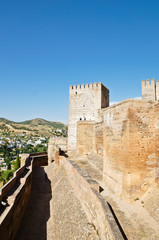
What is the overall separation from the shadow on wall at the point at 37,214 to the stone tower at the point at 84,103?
24.1ft

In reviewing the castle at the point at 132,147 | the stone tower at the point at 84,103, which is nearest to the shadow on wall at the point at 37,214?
the castle at the point at 132,147

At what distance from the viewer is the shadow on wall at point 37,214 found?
7379mm

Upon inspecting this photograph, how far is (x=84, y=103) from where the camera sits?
19.9 m

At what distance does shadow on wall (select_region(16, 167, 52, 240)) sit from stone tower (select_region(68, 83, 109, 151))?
734 centimetres

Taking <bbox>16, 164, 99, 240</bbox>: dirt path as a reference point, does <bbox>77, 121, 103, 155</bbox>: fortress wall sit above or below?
above

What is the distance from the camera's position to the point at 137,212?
574 cm

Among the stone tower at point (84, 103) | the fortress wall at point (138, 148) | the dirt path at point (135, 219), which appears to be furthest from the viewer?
the stone tower at point (84, 103)

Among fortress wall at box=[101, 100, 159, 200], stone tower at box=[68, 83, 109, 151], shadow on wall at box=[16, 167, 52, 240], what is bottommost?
shadow on wall at box=[16, 167, 52, 240]

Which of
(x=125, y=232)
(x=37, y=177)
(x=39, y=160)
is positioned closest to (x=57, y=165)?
(x=37, y=177)

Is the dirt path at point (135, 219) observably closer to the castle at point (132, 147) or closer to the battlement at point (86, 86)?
the castle at point (132, 147)

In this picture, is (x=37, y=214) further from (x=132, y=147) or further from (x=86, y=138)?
(x=86, y=138)

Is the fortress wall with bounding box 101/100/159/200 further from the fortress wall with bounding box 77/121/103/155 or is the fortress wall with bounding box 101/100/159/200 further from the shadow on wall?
the fortress wall with bounding box 77/121/103/155

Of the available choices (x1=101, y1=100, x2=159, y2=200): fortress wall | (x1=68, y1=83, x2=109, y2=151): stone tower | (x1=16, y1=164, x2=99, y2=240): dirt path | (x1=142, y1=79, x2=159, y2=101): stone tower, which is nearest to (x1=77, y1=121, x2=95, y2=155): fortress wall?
(x1=68, y1=83, x2=109, y2=151): stone tower

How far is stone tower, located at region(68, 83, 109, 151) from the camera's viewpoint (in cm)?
1927
